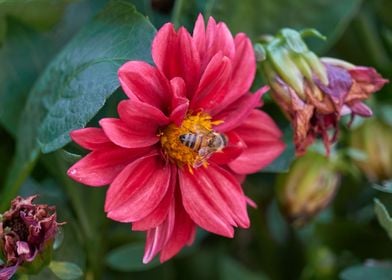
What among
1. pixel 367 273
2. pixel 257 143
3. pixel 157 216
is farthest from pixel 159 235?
pixel 367 273

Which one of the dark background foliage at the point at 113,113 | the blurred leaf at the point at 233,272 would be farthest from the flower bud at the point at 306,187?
the blurred leaf at the point at 233,272

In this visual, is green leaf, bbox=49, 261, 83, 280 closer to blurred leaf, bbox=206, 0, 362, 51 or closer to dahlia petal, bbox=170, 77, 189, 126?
dahlia petal, bbox=170, 77, 189, 126

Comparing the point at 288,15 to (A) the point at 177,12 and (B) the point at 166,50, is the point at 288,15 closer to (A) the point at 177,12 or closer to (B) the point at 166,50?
(A) the point at 177,12

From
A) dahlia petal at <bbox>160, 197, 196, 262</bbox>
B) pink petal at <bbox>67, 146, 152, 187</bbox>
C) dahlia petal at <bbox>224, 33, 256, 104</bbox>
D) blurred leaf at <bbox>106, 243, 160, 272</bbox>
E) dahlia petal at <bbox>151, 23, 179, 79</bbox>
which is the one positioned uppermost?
dahlia petal at <bbox>151, 23, 179, 79</bbox>

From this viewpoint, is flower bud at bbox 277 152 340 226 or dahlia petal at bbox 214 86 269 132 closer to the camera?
dahlia petal at bbox 214 86 269 132

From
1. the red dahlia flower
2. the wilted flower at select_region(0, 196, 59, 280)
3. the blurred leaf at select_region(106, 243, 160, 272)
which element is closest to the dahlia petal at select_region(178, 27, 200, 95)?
the red dahlia flower

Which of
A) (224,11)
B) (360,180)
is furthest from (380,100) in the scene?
(224,11)
